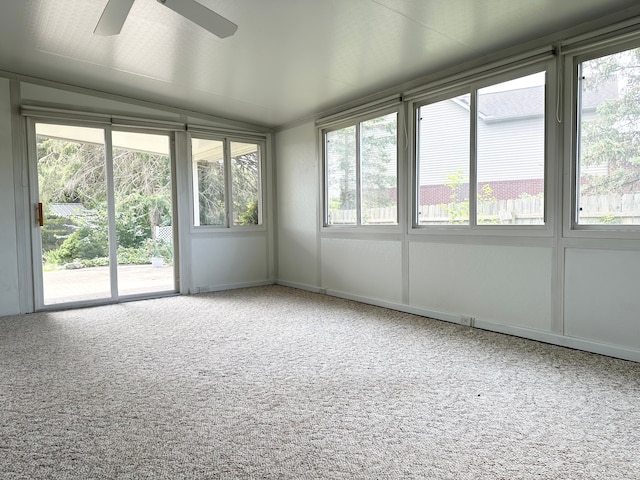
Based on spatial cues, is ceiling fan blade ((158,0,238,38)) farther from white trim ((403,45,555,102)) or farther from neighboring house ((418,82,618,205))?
neighboring house ((418,82,618,205))

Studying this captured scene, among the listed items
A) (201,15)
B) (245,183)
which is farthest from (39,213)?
(201,15)

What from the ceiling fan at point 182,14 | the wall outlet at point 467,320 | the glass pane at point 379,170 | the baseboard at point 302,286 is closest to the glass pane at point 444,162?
the glass pane at point 379,170

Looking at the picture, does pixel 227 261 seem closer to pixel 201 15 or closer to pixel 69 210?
pixel 69 210

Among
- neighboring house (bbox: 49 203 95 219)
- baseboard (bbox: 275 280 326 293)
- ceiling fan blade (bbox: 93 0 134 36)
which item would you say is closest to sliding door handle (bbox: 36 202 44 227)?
neighboring house (bbox: 49 203 95 219)

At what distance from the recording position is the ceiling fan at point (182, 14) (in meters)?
2.47

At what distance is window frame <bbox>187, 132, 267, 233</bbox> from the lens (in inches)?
229

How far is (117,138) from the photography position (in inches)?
212

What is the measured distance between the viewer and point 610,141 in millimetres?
3059

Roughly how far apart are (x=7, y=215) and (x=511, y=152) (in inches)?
201

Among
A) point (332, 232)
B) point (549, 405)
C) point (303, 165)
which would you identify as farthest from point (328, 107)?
point (549, 405)

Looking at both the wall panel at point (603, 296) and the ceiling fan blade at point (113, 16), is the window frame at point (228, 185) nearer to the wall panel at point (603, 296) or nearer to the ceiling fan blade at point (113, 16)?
the ceiling fan blade at point (113, 16)

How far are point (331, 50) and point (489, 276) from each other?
7.98 ft

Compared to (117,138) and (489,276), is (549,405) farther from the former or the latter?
(117,138)

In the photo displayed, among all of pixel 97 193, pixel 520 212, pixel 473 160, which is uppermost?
pixel 473 160
